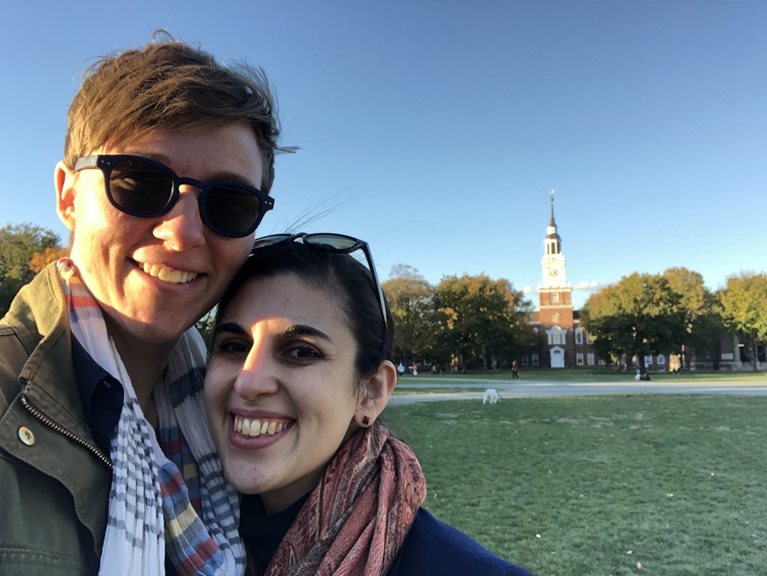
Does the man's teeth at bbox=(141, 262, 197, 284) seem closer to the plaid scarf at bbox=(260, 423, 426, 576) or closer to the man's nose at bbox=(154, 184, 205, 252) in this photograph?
the man's nose at bbox=(154, 184, 205, 252)

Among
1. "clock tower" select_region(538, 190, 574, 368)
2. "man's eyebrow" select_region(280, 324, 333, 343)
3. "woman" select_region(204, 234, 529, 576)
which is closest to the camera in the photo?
"woman" select_region(204, 234, 529, 576)

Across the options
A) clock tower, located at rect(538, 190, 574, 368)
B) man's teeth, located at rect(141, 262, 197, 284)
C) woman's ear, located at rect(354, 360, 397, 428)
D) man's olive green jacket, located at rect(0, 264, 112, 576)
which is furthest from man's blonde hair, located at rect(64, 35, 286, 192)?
clock tower, located at rect(538, 190, 574, 368)

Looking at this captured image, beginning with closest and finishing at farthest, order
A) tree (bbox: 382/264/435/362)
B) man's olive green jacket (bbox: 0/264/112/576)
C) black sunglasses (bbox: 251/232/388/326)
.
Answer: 1. man's olive green jacket (bbox: 0/264/112/576)
2. black sunglasses (bbox: 251/232/388/326)
3. tree (bbox: 382/264/435/362)

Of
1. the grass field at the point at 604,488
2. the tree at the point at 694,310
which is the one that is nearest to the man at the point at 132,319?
the grass field at the point at 604,488

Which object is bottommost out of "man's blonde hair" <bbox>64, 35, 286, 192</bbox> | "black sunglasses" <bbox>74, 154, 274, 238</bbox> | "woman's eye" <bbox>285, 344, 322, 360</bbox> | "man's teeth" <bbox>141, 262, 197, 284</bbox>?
"woman's eye" <bbox>285, 344, 322, 360</bbox>

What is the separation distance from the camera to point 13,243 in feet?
110

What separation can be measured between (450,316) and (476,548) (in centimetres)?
5517

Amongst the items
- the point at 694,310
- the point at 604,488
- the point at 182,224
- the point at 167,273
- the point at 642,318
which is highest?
the point at 694,310

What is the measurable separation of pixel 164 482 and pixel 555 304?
9013 cm

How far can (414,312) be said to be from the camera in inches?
2196

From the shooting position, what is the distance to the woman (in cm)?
162

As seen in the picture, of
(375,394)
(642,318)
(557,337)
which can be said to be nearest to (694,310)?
(642,318)

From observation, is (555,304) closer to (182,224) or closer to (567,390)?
(567,390)

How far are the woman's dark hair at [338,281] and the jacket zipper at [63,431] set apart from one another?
A: 2.12 feet
